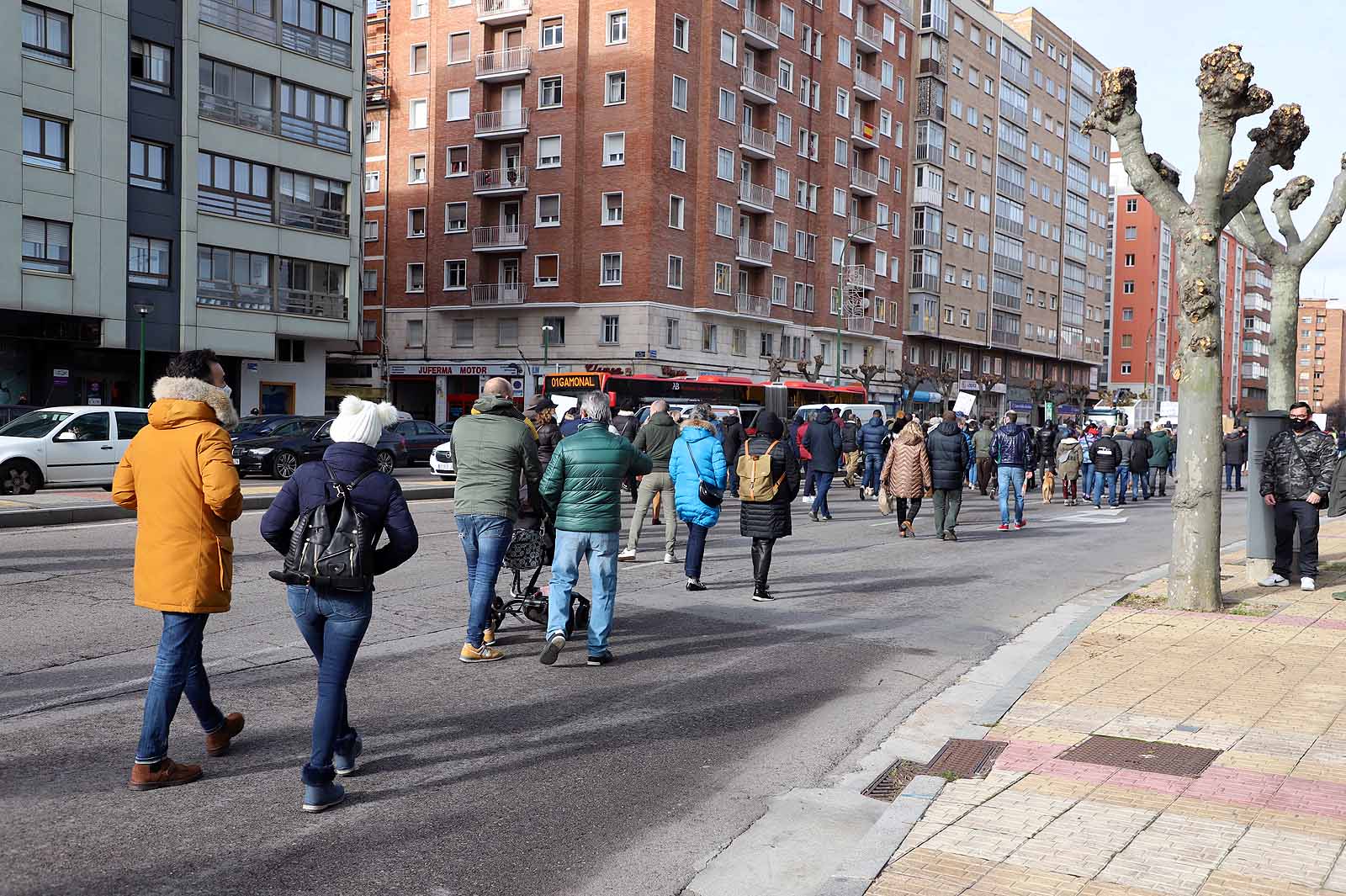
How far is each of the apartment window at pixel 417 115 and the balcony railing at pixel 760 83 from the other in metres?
15.3

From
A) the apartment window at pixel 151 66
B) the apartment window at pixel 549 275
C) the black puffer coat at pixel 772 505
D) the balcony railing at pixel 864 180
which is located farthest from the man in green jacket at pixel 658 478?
the balcony railing at pixel 864 180

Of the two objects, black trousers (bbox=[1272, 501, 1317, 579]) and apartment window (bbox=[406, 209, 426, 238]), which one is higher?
apartment window (bbox=[406, 209, 426, 238])

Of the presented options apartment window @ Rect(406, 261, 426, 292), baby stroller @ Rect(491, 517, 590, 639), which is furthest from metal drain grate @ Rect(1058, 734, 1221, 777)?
apartment window @ Rect(406, 261, 426, 292)

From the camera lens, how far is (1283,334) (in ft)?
47.4

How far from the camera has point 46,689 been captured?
6555 millimetres

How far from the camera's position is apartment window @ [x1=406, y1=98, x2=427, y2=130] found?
57.2 meters

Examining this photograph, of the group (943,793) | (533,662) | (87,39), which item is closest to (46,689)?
(533,662)

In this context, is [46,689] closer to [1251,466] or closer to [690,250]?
[1251,466]

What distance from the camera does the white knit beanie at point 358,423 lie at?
493 centimetres

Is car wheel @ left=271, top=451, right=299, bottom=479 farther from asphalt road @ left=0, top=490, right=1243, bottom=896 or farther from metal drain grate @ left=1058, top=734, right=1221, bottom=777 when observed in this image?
metal drain grate @ left=1058, top=734, right=1221, bottom=777

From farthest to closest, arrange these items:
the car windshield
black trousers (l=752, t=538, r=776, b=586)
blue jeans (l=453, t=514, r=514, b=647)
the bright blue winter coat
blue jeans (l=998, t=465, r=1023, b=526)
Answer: the car windshield
blue jeans (l=998, t=465, r=1023, b=526)
the bright blue winter coat
black trousers (l=752, t=538, r=776, b=586)
blue jeans (l=453, t=514, r=514, b=647)

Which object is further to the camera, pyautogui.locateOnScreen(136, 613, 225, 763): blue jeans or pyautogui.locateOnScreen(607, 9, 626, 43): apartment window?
pyautogui.locateOnScreen(607, 9, 626, 43): apartment window

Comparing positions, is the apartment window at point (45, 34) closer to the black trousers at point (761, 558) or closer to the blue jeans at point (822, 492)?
the blue jeans at point (822, 492)

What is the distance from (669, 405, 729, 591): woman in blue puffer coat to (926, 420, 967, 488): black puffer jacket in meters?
6.01
